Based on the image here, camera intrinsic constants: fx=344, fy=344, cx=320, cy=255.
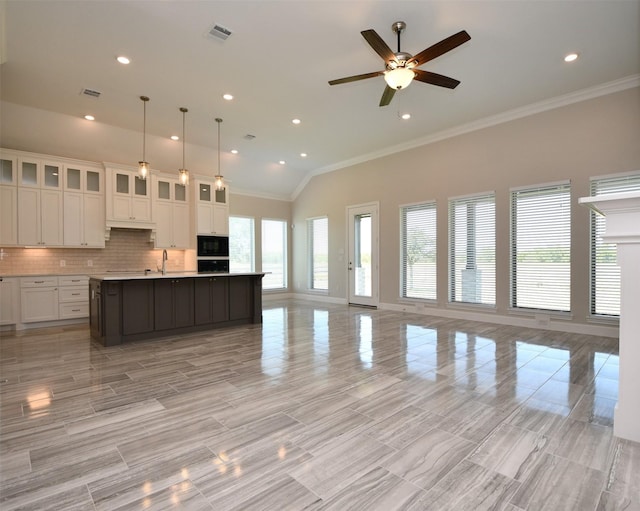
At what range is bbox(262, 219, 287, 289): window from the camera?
385 inches

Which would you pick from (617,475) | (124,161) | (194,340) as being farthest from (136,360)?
(124,161)

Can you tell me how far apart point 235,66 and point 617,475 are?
5.08 metres

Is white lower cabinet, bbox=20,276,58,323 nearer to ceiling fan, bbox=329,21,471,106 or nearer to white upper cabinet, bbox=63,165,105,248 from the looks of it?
white upper cabinet, bbox=63,165,105,248

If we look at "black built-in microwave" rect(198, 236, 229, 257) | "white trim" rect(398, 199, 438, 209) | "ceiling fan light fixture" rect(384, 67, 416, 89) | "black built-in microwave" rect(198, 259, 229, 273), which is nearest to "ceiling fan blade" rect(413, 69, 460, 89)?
"ceiling fan light fixture" rect(384, 67, 416, 89)

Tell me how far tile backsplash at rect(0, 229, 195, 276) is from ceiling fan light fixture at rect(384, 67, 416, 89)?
20.0 ft

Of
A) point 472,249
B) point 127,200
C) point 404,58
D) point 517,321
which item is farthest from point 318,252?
point 404,58

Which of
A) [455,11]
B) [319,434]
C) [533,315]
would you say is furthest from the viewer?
[533,315]

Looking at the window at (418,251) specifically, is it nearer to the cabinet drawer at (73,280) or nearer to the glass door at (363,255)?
the glass door at (363,255)

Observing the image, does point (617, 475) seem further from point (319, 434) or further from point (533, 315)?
point (533, 315)

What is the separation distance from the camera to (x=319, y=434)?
2275mm

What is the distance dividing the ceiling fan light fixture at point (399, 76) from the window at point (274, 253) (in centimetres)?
689

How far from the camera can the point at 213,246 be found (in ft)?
26.6

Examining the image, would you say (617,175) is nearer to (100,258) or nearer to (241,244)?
(241,244)

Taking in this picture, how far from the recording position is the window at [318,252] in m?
9.31
